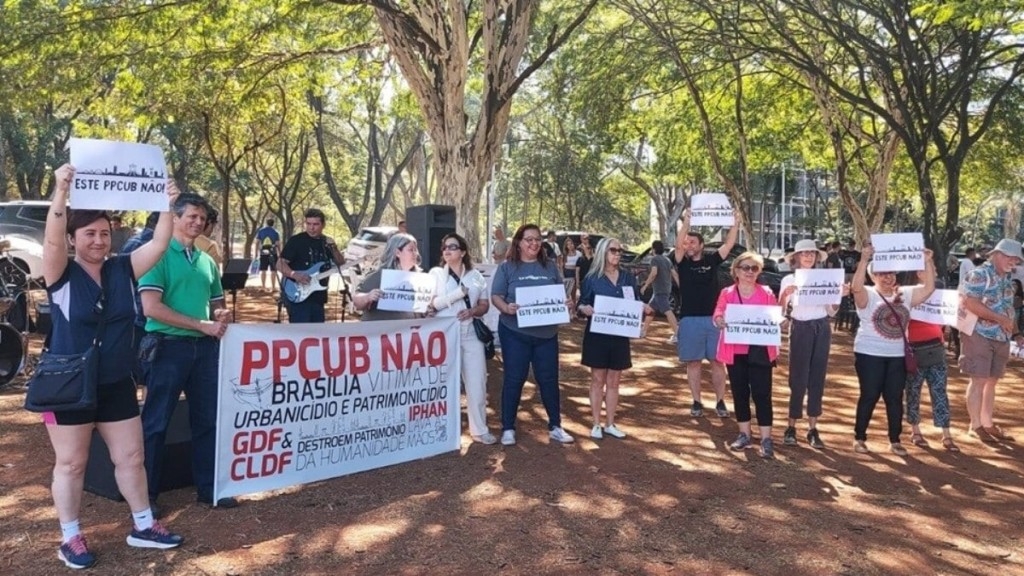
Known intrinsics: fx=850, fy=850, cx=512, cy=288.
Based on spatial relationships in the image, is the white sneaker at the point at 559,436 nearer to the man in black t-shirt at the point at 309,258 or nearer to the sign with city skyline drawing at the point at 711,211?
the sign with city skyline drawing at the point at 711,211

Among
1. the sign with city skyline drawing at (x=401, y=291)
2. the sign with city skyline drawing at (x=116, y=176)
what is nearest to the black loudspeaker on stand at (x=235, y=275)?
the sign with city skyline drawing at (x=401, y=291)

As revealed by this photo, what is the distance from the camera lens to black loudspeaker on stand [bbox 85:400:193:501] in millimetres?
5191

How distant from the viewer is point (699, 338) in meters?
7.91

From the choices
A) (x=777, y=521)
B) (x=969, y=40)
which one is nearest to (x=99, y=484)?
(x=777, y=521)

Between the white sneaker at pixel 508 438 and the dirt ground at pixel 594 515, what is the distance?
0.09 meters

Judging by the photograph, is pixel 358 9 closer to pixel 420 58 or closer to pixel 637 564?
pixel 420 58

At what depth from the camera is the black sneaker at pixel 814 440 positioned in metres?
7.05

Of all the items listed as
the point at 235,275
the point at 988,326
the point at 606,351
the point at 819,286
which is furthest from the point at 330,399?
the point at 235,275

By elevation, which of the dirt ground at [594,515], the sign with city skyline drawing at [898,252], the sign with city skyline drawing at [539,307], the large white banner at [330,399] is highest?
the sign with city skyline drawing at [898,252]

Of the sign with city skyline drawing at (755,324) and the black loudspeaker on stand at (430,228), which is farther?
the black loudspeaker on stand at (430,228)

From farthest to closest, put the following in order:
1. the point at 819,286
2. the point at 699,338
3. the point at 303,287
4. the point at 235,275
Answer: the point at 235,275 < the point at 303,287 < the point at 699,338 < the point at 819,286

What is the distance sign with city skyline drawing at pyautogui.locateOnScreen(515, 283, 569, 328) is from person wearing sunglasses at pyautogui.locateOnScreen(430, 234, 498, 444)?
378 millimetres

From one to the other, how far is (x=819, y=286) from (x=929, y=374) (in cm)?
129

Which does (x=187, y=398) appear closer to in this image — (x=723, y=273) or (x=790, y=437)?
(x=790, y=437)
